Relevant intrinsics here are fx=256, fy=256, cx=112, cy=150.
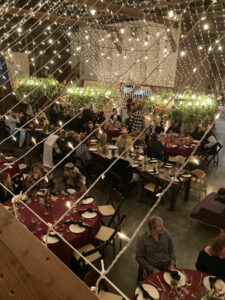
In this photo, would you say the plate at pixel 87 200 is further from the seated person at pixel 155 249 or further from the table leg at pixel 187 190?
the table leg at pixel 187 190

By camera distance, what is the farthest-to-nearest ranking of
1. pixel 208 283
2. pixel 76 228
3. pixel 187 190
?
1. pixel 187 190
2. pixel 76 228
3. pixel 208 283

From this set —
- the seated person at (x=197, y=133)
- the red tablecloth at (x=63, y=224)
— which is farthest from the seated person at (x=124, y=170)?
the seated person at (x=197, y=133)

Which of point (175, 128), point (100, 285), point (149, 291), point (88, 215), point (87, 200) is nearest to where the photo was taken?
point (149, 291)

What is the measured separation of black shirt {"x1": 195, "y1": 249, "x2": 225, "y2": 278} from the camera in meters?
2.94

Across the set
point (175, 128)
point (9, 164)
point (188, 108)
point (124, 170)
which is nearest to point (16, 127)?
point (9, 164)

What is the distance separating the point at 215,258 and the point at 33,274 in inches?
103

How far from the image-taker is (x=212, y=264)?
2.96 metres

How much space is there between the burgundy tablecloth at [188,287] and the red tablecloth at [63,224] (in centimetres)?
111

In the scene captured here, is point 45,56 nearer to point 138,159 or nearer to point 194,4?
point 194,4

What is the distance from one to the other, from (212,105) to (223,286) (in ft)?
19.9

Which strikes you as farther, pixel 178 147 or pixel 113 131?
pixel 113 131

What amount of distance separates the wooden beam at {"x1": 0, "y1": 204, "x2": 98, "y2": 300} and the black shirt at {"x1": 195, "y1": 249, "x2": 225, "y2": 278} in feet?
8.27

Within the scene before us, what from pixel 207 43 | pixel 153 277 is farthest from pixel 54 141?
pixel 207 43

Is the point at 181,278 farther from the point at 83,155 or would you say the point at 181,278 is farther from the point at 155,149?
the point at 155,149
